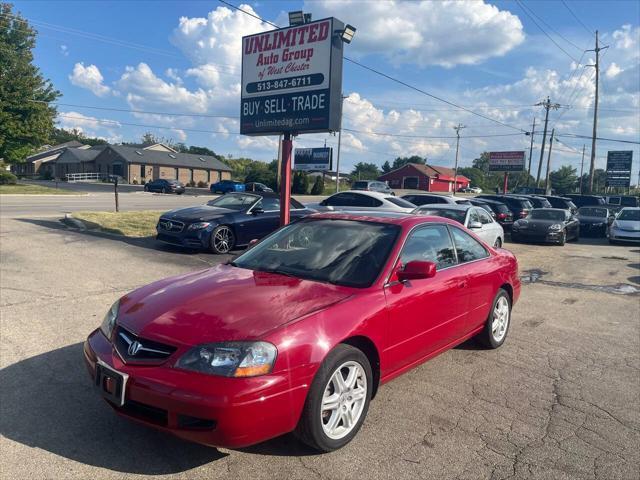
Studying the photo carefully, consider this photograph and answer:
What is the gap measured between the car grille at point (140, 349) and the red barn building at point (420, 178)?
271 ft

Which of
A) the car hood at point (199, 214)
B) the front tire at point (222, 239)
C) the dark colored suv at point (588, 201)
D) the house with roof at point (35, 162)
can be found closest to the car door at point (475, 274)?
the front tire at point (222, 239)

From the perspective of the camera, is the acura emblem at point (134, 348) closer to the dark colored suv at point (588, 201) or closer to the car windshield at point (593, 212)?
the car windshield at point (593, 212)

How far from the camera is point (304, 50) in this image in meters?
11.5

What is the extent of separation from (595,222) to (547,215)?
14.8 feet

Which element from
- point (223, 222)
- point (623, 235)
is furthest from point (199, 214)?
point (623, 235)

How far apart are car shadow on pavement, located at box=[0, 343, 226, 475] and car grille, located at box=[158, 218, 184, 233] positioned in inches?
270

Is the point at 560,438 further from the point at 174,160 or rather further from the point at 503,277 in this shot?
the point at 174,160

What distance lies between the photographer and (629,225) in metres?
18.6

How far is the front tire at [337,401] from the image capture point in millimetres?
3088

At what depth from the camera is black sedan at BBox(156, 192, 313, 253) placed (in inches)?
431

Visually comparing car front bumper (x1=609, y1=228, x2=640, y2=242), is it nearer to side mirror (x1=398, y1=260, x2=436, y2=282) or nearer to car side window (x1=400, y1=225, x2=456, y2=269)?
car side window (x1=400, y1=225, x2=456, y2=269)

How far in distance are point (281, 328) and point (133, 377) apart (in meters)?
0.92

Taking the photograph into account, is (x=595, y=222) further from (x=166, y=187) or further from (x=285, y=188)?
(x=166, y=187)

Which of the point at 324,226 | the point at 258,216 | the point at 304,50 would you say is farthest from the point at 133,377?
the point at 304,50
